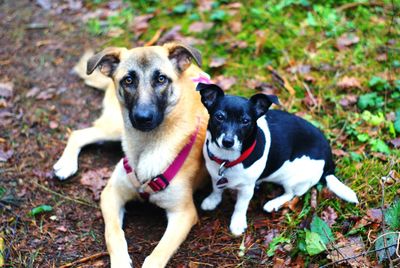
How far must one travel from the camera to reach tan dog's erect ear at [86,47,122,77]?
13.2 feet

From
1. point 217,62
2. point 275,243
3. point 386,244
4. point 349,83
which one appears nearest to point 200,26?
point 217,62

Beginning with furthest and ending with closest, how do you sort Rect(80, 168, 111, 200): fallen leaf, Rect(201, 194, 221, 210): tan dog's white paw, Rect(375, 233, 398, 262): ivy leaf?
Rect(80, 168, 111, 200): fallen leaf, Rect(201, 194, 221, 210): tan dog's white paw, Rect(375, 233, 398, 262): ivy leaf

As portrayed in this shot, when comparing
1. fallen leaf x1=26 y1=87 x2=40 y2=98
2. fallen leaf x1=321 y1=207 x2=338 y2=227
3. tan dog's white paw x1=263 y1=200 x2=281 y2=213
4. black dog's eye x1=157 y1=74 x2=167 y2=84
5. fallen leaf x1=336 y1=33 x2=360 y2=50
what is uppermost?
black dog's eye x1=157 y1=74 x2=167 y2=84

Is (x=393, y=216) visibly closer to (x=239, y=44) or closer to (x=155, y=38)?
(x=239, y=44)

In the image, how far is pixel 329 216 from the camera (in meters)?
4.09

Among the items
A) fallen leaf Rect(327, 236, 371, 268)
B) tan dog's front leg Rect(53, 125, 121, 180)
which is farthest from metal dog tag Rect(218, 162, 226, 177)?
tan dog's front leg Rect(53, 125, 121, 180)

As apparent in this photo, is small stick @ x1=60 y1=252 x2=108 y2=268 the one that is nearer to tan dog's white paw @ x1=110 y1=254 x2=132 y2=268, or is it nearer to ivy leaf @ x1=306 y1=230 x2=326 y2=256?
tan dog's white paw @ x1=110 y1=254 x2=132 y2=268

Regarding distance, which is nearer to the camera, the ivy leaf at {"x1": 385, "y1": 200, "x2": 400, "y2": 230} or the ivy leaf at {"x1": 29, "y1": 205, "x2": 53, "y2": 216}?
the ivy leaf at {"x1": 385, "y1": 200, "x2": 400, "y2": 230}

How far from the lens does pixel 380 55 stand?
570cm

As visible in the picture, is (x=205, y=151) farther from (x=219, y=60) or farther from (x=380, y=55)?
(x=380, y=55)

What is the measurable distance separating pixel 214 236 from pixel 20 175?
225 cm

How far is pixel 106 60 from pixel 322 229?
96.7 inches

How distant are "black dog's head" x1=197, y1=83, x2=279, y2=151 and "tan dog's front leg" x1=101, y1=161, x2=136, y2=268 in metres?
1.23

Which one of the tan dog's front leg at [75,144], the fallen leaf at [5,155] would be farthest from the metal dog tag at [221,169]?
the fallen leaf at [5,155]
